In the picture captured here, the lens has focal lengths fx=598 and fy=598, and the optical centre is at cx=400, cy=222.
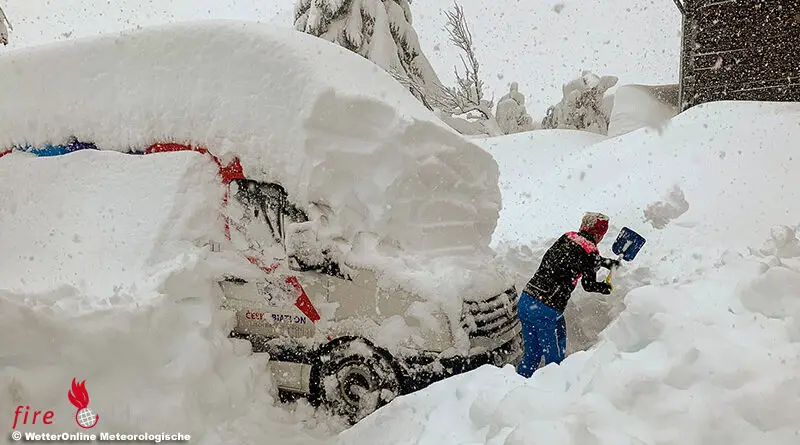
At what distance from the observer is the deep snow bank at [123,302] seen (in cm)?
356

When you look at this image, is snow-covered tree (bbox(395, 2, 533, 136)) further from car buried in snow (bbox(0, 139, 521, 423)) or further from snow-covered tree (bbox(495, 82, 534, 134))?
car buried in snow (bbox(0, 139, 521, 423))

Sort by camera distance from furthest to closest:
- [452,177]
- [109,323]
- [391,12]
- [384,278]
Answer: [391,12]
[452,177]
[384,278]
[109,323]

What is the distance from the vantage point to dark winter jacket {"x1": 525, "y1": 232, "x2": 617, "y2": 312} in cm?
471

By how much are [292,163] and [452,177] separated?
1302 millimetres

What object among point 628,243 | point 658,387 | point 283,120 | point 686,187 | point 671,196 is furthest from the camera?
point 686,187

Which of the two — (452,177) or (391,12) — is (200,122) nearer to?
(452,177)

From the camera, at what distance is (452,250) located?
471 cm

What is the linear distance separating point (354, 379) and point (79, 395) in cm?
178

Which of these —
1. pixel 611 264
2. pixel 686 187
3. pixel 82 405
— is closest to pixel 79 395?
pixel 82 405

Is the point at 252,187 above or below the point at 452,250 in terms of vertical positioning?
above

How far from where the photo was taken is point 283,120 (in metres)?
4.48

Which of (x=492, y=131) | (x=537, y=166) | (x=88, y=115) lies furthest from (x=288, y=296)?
(x=492, y=131)

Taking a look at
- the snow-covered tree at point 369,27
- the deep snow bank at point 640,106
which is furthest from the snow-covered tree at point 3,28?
the deep snow bank at point 640,106

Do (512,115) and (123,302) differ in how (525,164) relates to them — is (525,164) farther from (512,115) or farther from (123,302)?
(512,115)
